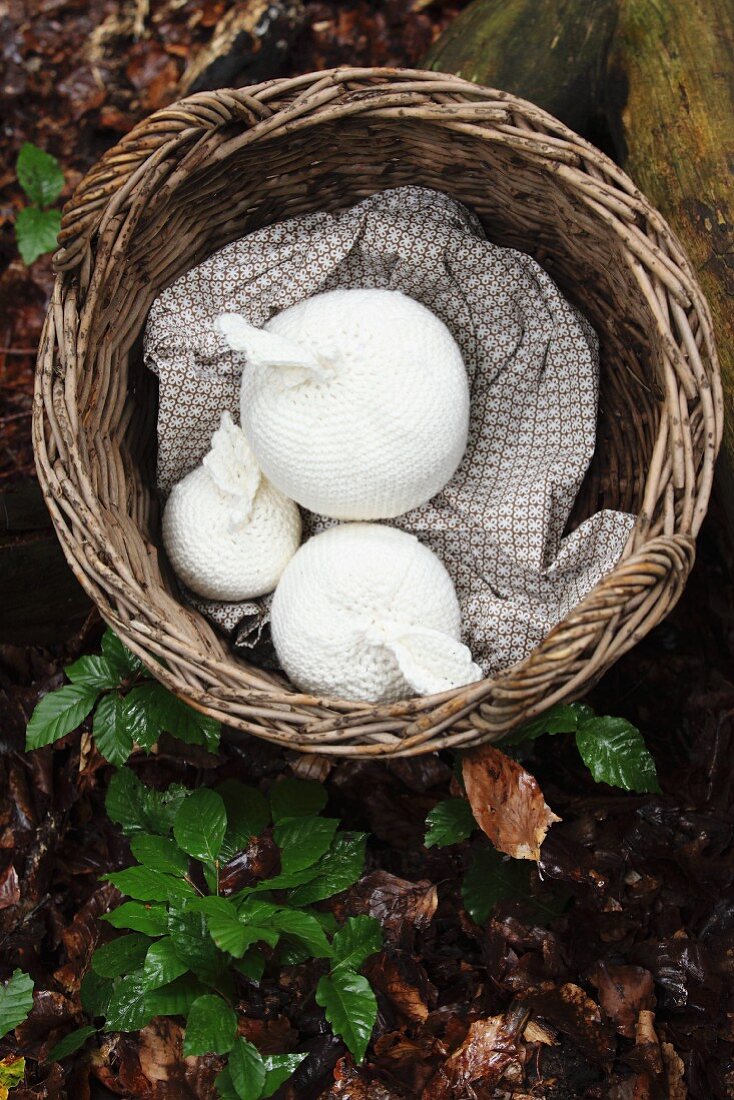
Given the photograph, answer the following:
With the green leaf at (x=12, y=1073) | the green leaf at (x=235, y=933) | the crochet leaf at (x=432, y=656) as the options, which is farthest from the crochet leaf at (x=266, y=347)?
the green leaf at (x=12, y=1073)

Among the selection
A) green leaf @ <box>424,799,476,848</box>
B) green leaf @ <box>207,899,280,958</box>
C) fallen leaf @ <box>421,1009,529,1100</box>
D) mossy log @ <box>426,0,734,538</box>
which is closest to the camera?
green leaf @ <box>207,899,280,958</box>

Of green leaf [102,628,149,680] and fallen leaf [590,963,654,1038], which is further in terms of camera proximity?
green leaf [102,628,149,680]

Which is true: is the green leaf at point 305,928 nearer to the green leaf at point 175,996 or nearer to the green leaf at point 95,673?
the green leaf at point 175,996

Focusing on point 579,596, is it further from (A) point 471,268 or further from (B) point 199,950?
(B) point 199,950

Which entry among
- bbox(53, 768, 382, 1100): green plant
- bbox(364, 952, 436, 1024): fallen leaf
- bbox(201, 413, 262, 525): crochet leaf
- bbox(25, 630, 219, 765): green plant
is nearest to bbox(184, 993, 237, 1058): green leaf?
bbox(53, 768, 382, 1100): green plant

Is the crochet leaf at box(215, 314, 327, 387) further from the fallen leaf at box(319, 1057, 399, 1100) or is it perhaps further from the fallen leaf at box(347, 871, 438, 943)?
the fallen leaf at box(319, 1057, 399, 1100)
